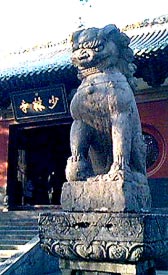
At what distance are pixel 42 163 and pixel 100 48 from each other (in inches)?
525

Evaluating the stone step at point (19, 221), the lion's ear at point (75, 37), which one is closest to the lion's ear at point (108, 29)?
the lion's ear at point (75, 37)

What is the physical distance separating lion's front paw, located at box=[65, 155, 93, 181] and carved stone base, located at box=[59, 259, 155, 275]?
29.5 inches

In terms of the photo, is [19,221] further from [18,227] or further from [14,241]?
[14,241]

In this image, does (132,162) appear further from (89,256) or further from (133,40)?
(133,40)

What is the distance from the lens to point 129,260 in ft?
11.2

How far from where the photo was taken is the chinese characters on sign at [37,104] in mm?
11344

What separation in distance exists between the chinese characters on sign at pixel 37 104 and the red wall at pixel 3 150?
1117 millimetres

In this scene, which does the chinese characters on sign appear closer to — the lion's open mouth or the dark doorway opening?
the dark doorway opening

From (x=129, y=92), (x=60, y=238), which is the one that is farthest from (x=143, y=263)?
(x=129, y=92)

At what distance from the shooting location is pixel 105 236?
3541mm

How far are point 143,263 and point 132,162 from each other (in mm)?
943

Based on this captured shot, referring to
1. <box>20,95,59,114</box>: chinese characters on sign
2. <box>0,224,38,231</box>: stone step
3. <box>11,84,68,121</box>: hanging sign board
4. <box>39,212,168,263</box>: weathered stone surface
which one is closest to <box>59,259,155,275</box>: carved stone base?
<box>39,212,168,263</box>: weathered stone surface

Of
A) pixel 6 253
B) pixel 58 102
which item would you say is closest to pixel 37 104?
pixel 58 102

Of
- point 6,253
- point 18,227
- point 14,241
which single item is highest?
point 18,227
